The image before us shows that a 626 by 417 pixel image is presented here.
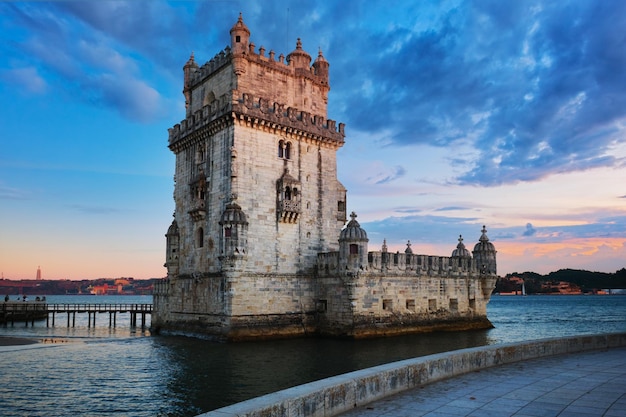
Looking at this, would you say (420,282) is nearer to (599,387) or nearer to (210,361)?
(210,361)

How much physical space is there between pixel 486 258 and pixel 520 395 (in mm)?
36183

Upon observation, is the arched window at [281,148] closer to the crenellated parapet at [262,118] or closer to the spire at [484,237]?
the crenellated parapet at [262,118]

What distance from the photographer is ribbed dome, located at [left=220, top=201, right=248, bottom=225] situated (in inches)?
1280

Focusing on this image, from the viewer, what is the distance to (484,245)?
45500mm

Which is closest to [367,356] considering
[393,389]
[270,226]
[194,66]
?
[270,226]

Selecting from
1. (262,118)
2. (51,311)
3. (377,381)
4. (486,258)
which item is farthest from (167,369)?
(51,311)

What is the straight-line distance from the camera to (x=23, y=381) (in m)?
21.9

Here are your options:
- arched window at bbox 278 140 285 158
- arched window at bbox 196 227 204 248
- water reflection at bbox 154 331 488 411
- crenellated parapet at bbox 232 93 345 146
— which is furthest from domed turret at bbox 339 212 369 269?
arched window at bbox 196 227 204 248

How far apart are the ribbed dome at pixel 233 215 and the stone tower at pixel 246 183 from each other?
0.21ft

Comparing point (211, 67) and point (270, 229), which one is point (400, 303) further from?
point (211, 67)

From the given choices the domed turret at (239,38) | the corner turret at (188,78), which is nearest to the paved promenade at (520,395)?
the domed turret at (239,38)

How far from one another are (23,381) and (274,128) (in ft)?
69.0

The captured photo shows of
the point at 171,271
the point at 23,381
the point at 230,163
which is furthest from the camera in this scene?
the point at 171,271

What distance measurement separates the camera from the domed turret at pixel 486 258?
148 feet
